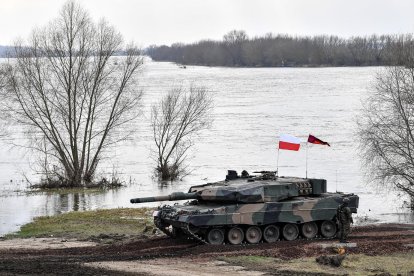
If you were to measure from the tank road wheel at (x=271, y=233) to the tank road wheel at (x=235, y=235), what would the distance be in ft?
2.68

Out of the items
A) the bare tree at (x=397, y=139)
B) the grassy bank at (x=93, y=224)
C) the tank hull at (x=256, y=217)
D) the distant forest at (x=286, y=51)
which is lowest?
the grassy bank at (x=93, y=224)

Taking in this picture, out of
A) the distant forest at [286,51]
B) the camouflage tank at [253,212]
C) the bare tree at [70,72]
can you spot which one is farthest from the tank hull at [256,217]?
the distant forest at [286,51]

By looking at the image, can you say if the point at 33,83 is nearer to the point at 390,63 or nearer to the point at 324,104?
the point at 390,63

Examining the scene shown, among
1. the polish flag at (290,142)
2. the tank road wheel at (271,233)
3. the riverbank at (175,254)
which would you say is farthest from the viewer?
the polish flag at (290,142)

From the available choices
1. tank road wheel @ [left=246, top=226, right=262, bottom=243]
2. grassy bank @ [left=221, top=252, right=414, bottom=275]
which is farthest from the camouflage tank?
grassy bank @ [left=221, top=252, right=414, bottom=275]

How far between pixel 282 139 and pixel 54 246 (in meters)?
7.99

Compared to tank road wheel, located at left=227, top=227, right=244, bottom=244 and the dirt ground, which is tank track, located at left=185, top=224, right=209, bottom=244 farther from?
tank road wheel, located at left=227, top=227, right=244, bottom=244

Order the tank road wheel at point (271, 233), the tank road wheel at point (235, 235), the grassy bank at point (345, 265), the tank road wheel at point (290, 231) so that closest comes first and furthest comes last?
the grassy bank at point (345, 265), the tank road wheel at point (235, 235), the tank road wheel at point (271, 233), the tank road wheel at point (290, 231)

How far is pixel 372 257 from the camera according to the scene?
2239 centimetres

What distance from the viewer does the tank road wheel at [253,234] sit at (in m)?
24.9

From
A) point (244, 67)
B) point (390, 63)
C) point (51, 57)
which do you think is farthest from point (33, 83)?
point (244, 67)

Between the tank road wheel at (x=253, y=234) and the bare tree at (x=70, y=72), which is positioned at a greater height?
the bare tree at (x=70, y=72)

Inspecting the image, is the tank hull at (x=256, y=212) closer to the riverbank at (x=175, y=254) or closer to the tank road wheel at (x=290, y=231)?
the tank road wheel at (x=290, y=231)

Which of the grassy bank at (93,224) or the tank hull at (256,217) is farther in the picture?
the grassy bank at (93,224)
